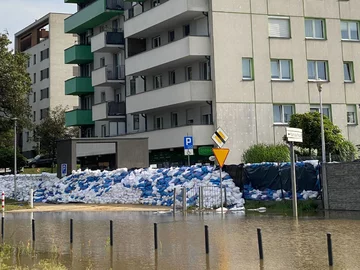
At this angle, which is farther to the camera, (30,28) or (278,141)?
(30,28)

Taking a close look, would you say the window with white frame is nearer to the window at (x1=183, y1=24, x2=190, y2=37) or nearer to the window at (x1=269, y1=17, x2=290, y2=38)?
the window at (x1=183, y1=24, x2=190, y2=37)

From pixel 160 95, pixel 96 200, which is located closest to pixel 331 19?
pixel 160 95

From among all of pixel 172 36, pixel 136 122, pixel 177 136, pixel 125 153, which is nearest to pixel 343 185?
pixel 125 153

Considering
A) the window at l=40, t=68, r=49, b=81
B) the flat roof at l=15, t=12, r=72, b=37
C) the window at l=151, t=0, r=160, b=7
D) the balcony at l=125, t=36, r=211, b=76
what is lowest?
the balcony at l=125, t=36, r=211, b=76

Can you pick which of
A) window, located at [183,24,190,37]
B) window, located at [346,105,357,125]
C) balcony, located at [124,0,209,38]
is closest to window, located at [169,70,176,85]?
window, located at [183,24,190,37]

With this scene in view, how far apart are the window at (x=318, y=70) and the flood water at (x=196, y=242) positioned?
834 inches

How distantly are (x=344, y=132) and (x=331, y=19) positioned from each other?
26.5 ft

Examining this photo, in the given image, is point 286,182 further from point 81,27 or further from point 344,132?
point 81,27

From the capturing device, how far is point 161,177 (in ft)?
103

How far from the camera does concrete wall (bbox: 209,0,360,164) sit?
38375 mm

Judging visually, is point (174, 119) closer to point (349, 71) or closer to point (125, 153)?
point (125, 153)

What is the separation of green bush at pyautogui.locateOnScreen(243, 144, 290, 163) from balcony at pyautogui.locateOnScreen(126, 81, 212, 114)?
15.7 ft

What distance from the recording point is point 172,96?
39781 millimetres

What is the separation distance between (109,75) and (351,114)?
19507 mm
